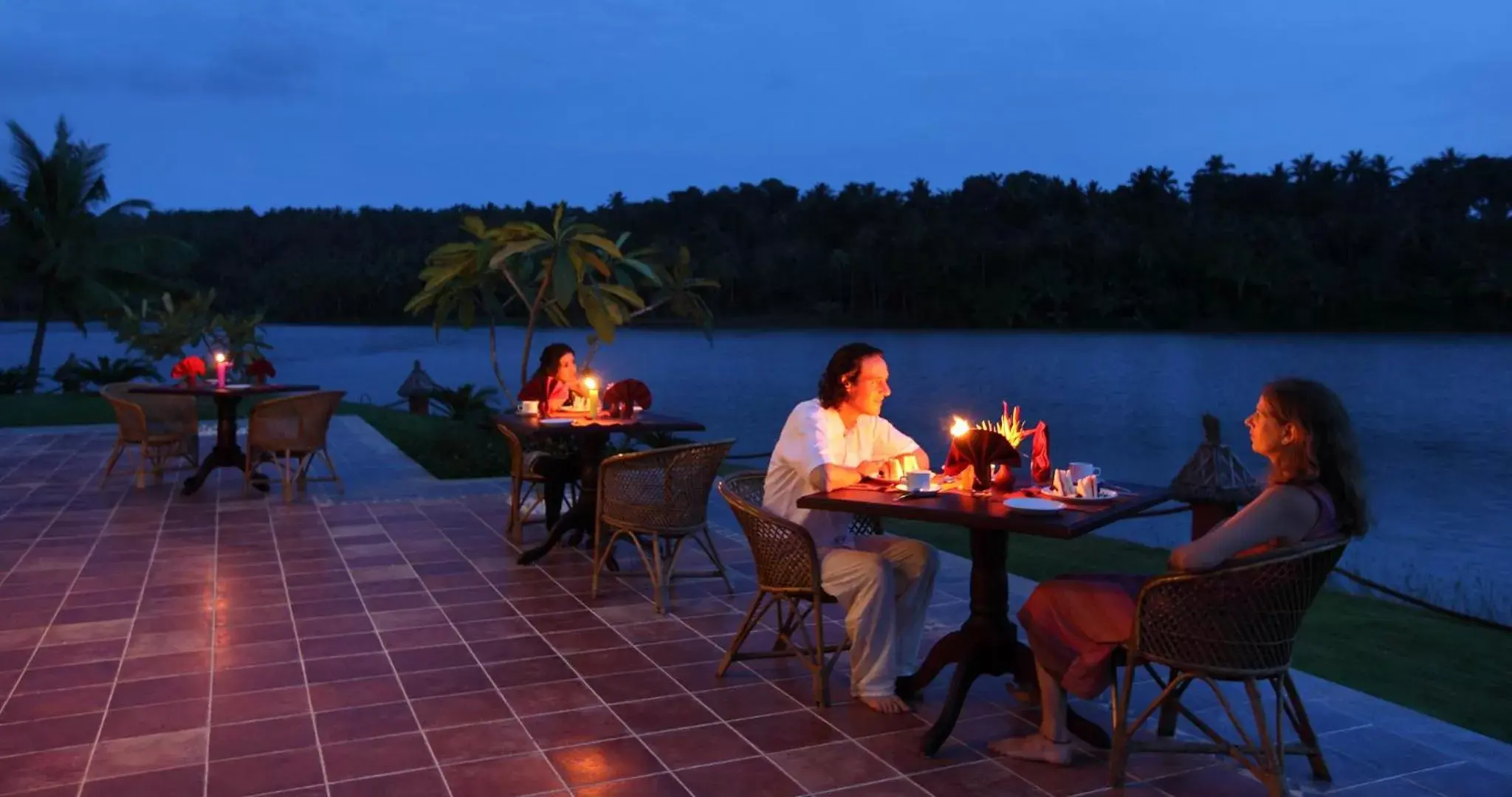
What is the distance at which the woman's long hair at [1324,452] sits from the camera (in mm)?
2619

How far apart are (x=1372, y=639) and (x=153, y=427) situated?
8068 millimetres

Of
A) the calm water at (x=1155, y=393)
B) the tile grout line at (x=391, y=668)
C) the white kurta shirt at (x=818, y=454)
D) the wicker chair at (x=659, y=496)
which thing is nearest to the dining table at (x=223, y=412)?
the tile grout line at (x=391, y=668)

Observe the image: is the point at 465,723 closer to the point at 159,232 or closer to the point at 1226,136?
the point at 159,232

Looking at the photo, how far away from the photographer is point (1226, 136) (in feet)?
458

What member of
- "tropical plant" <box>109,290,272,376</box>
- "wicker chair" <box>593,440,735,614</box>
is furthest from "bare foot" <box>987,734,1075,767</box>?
"tropical plant" <box>109,290,272,376</box>

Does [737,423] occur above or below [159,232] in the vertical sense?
below

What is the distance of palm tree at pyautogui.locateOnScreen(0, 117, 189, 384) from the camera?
20844 millimetres

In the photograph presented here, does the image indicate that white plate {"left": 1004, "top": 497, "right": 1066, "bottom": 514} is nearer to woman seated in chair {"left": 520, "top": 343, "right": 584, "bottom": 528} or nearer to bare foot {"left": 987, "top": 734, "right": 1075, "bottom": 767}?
bare foot {"left": 987, "top": 734, "right": 1075, "bottom": 767}

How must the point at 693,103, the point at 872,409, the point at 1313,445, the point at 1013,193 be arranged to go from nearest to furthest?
the point at 1313,445 → the point at 872,409 → the point at 1013,193 → the point at 693,103

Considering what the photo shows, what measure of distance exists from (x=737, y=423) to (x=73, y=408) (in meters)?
13.1

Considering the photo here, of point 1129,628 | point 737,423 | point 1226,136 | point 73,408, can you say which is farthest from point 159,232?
point 1226,136

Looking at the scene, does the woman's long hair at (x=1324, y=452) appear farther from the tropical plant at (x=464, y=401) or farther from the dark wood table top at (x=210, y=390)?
the tropical plant at (x=464, y=401)

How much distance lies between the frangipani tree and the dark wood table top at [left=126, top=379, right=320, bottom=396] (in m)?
1.10

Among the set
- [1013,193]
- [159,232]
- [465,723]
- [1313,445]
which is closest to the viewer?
[1313,445]
